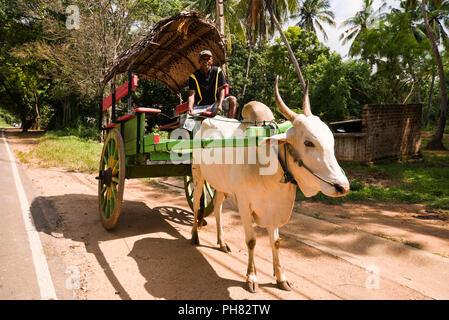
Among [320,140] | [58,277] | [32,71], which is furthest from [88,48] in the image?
[320,140]

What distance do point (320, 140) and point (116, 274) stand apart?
2469 millimetres

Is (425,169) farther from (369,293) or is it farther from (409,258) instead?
(369,293)

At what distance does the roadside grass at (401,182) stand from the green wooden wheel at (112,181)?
4519 millimetres

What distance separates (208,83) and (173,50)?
152 centimetres

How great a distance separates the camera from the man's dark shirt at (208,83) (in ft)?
14.4

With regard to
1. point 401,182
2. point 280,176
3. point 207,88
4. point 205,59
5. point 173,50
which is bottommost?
point 401,182

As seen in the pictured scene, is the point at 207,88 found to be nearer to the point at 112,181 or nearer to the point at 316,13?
the point at 112,181

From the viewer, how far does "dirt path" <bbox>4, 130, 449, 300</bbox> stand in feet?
9.59

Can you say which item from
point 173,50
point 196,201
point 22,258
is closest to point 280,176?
point 196,201

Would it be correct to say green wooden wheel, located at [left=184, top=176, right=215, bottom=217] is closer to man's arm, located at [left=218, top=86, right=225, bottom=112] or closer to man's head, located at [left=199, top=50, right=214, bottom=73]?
man's arm, located at [left=218, top=86, right=225, bottom=112]

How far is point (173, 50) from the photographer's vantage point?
5430 millimetres

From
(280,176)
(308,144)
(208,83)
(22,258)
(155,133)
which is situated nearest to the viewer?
(308,144)

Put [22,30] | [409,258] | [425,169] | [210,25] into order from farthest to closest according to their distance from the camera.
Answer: [22,30]
[425,169]
[210,25]
[409,258]

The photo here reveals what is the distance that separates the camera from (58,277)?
3004 mm
